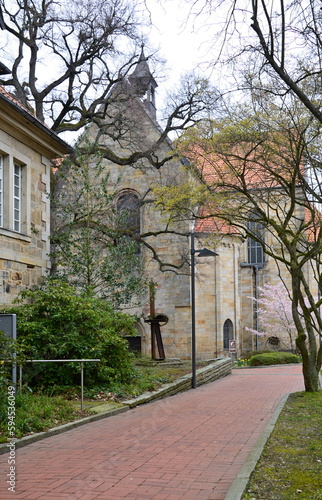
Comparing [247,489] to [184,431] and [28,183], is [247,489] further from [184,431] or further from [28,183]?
[28,183]

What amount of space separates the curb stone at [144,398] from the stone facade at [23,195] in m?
3.77

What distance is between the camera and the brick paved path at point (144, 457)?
5270mm

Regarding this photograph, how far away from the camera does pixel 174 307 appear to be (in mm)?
29672

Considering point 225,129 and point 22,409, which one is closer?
point 22,409

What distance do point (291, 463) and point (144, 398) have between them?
6.10 meters

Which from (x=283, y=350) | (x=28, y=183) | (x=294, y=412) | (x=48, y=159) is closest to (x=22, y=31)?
(x=48, y=159)

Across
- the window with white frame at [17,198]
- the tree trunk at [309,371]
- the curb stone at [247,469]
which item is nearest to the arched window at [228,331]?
the tree trunk at [309,371]

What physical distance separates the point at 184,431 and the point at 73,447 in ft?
6.84

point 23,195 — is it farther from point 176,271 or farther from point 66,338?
point 176,271

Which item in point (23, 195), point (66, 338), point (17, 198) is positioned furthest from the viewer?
point (23, 195)

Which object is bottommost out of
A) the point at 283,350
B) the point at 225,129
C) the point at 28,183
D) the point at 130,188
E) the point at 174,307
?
the point at 283,350

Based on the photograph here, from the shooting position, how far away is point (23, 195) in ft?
45.7

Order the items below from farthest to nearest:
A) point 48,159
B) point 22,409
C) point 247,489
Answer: point 48,159 → point 22,409 → point 247,489

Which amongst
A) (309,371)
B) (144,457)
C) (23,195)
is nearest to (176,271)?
(309,371)
